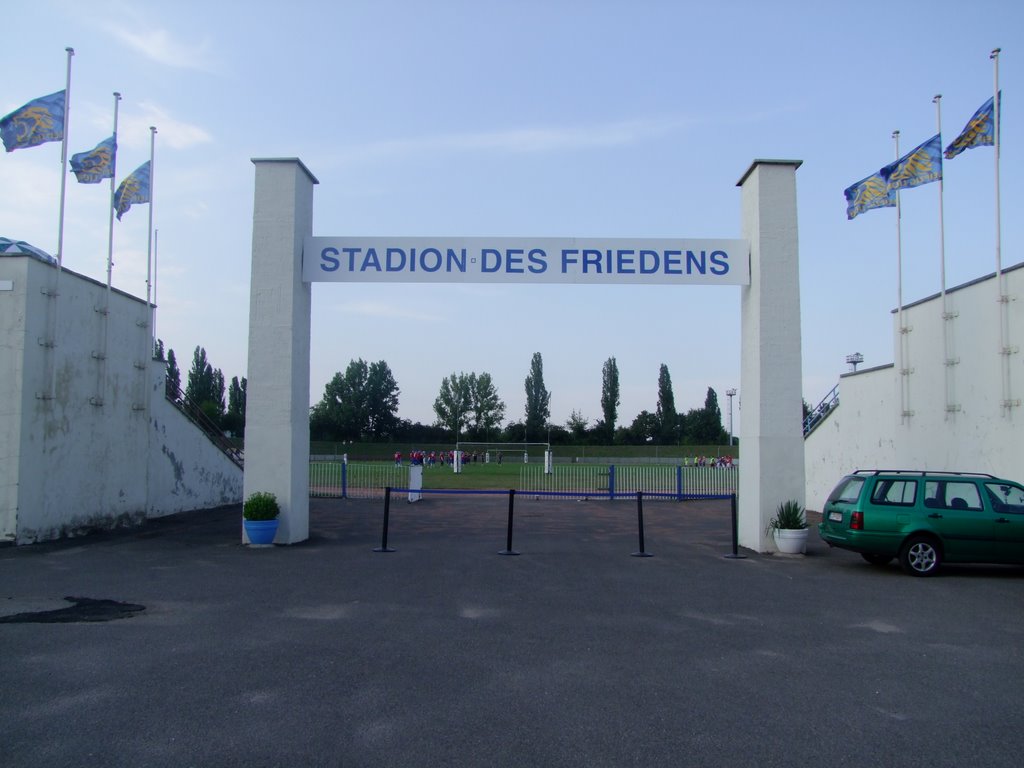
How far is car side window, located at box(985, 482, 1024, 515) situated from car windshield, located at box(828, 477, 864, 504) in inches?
74.5

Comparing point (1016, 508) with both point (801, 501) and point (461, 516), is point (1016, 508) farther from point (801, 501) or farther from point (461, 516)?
point (461, 516)

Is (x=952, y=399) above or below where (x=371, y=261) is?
below

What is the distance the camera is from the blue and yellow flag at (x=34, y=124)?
16.7 m

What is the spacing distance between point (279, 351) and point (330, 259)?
7.16ft

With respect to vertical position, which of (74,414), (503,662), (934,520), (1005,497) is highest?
(74,414)

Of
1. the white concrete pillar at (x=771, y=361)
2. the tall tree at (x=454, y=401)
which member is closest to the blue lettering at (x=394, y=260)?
the white concrete pillar at (x=771, y=361)

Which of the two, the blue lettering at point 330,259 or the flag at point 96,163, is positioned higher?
the flag at point 96,163

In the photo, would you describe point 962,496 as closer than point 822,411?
Yes

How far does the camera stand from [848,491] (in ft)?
45.5

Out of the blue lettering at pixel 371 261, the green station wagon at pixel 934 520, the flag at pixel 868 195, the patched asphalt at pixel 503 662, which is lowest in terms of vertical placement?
the patched asphalt at pixel 503 662

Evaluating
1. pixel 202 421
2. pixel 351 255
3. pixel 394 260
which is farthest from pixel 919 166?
pixel 202 421

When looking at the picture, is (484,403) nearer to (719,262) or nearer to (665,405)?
(665,405)

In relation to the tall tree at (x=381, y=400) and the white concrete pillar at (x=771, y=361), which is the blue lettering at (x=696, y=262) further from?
the tall tree at (x=381, y=400)

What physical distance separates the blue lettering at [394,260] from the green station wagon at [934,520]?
374 inches
